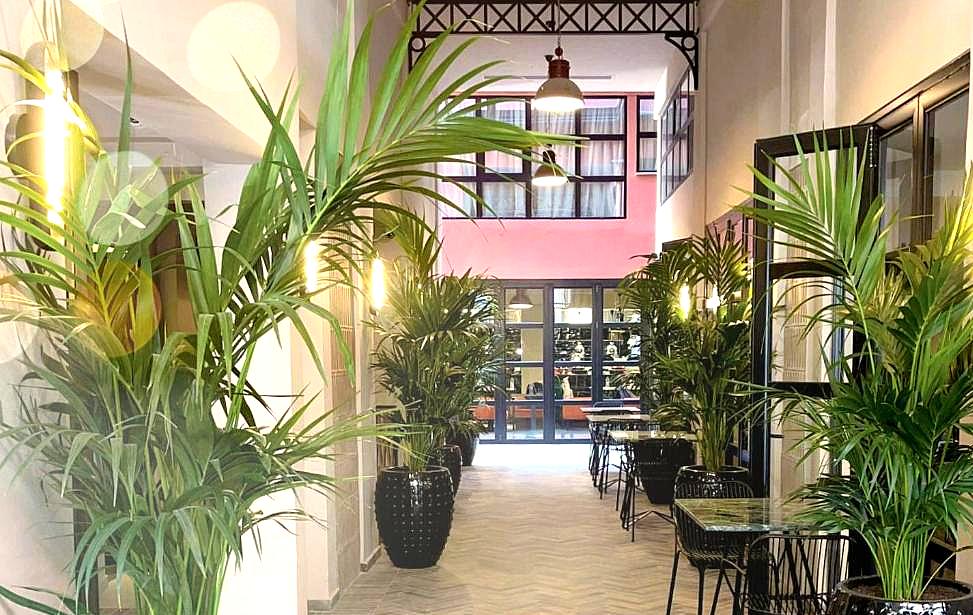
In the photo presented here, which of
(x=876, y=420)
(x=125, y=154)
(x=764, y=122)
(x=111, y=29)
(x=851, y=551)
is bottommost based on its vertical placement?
(x=851, y=551)

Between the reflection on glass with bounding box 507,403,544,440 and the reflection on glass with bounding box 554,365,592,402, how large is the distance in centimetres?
38

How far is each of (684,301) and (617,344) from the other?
19.8 feet

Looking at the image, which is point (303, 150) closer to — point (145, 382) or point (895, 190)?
point (895, 190)

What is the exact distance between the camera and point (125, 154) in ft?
7.00

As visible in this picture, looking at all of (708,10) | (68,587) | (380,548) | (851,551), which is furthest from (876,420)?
(708,10)

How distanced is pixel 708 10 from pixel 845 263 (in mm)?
5901

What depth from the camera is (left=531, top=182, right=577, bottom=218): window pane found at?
1396 cm

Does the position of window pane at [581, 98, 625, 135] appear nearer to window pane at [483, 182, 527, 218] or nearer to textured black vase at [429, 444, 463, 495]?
window pane at [483, 182, 527, 218]

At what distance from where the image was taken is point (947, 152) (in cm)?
379

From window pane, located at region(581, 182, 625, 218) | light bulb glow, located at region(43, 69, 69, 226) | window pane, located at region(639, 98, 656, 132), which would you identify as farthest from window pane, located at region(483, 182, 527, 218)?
light bulb glow, located at region(43, 69, 69, 226)

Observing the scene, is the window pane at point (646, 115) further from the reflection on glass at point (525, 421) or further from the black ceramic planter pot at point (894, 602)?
the black ceramic planter pot at point (894, 602)

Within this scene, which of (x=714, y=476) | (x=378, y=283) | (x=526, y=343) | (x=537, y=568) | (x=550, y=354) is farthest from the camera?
(x=526, y=343)

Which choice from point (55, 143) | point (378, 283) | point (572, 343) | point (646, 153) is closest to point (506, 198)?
point (646, 153)

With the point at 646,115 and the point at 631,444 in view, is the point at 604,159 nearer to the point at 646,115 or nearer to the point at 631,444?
the point at 646,115
